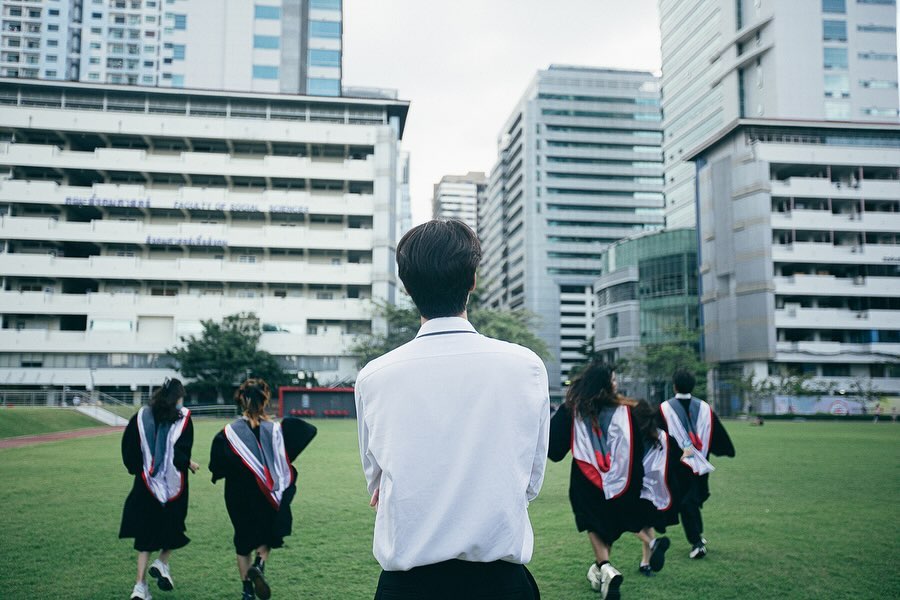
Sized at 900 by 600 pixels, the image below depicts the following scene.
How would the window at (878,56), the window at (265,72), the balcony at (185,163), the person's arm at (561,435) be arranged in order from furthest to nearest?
the window at (878,56) < the window at (265,72) < the balcony at (185,163) < the person's arm at (561,435)

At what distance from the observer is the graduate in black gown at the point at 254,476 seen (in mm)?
6270

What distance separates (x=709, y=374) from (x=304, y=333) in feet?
107

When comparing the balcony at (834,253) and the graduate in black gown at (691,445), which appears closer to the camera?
the graduate in black gown at (691,445)

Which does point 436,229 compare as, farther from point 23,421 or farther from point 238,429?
point 23,421

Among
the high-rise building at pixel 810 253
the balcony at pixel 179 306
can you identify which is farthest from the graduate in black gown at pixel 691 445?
the high-rise building at pixel 810 253

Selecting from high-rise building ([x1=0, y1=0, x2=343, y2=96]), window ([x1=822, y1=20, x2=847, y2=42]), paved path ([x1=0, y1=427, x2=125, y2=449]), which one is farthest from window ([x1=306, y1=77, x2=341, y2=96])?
window ([x1=822, y1=20, x2=847, y2=42])

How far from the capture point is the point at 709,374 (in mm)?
58781

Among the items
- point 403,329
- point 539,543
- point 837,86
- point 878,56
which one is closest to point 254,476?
point 539,543

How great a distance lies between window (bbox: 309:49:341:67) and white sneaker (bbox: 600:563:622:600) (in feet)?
197

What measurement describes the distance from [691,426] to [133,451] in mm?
5706

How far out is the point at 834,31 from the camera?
6156 cm

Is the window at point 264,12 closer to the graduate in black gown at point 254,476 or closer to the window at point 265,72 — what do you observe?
the window at point 265,72

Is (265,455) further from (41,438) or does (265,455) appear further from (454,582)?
(41,438)

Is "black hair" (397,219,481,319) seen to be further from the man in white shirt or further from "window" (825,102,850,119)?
"window" (825,102,850,119)
